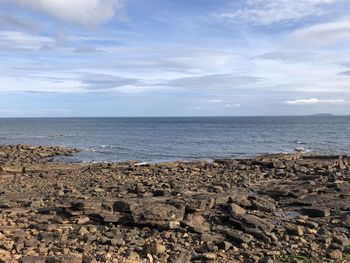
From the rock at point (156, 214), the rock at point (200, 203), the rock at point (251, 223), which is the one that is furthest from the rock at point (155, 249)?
the rock at point (200, 203)

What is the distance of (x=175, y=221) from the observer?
15203mm

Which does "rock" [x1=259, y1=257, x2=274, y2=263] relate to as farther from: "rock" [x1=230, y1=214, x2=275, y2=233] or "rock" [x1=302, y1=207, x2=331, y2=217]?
"rock" [x1=302, y1=207, x2=331, y2=217]

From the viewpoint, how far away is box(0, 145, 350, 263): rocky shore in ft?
41.4

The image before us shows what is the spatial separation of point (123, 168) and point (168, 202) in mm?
17975

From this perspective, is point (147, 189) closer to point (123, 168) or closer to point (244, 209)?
point (244, 209)

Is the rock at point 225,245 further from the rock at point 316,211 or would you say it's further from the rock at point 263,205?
the rock at point 316,211

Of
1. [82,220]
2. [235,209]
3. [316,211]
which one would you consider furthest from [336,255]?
[82,220]

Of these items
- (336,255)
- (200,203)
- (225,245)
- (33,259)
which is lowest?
(336,255)

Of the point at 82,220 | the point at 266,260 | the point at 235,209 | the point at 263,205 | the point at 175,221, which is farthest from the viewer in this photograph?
the point at 263,205

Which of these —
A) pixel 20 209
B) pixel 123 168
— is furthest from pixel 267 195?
pixel 123 168

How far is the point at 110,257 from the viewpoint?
12.0 meters

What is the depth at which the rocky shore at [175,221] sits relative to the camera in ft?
41.4

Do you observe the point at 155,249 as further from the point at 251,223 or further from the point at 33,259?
the point at 251,223

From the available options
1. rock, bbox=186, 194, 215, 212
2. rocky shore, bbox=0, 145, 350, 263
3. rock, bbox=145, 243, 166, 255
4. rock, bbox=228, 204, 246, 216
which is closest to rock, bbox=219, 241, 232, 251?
rocky shore, bbox=0, 145, 350, 263
